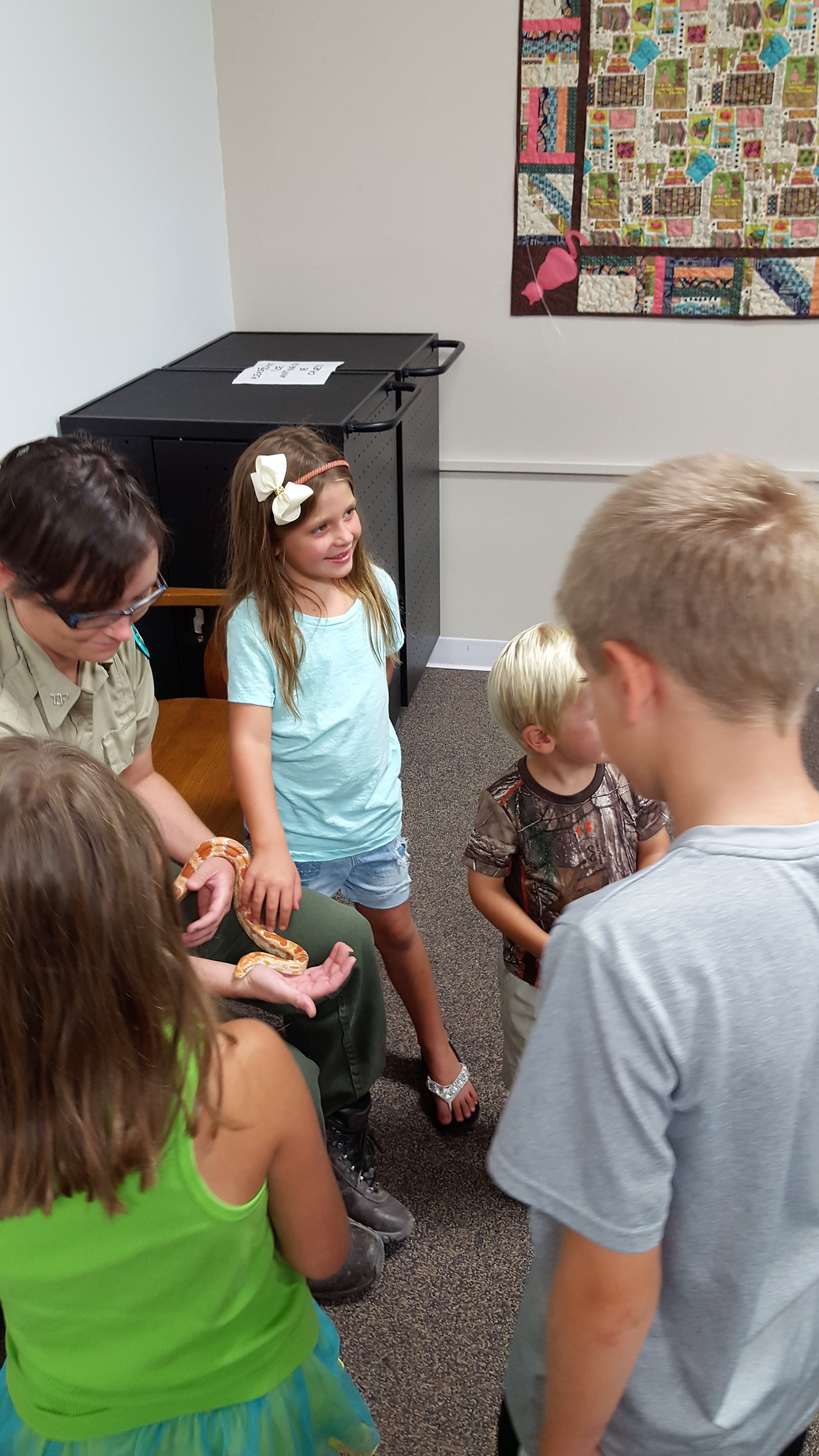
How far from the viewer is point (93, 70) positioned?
217 centimetres

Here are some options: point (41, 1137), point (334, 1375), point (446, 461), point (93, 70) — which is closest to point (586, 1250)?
point (41, 1137)

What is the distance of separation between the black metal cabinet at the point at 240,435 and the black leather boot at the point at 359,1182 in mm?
1186

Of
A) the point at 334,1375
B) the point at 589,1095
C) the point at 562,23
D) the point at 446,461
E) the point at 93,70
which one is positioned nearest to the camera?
the point at 589,1095

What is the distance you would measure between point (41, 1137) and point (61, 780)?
0.25 meters

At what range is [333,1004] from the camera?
4.58 ft

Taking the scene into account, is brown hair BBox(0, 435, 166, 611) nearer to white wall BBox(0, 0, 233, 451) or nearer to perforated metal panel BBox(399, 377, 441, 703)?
white wall BBox(0, 0, 233, 451)

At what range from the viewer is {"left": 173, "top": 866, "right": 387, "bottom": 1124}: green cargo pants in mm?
1401

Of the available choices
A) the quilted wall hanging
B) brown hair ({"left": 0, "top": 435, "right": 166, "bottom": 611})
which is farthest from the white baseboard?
brown hair ({"left": 0, "top": 435, "right": 166, "bottom": 611})

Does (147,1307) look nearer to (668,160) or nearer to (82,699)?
(82,699)

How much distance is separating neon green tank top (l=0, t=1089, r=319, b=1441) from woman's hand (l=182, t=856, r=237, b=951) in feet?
1.54

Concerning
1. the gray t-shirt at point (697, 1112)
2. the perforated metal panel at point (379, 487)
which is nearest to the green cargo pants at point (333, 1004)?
the gray t-shirt at point (697, 1112)

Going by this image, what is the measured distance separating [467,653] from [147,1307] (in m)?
2.72

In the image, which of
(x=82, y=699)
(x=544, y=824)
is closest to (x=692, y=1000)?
(x=544, y=824)

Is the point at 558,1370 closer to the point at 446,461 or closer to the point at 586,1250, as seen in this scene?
the point at 586,1250
